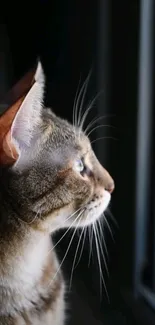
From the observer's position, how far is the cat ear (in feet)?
2.64

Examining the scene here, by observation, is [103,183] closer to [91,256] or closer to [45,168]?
[45,168]

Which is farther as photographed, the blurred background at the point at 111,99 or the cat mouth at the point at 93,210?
the blurred background at the point at 111,99

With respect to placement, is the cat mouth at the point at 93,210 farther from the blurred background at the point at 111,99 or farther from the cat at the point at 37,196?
the blurred background at the point at 111,99

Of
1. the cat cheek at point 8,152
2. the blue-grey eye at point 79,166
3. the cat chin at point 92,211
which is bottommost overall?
the cat chin at point 92,211

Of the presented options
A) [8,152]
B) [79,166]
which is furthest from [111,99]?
[8,152]

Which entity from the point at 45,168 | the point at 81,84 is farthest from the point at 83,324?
the point at 81,84

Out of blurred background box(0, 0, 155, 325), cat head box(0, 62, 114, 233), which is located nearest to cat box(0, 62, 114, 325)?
cat head box(0, 62, 114, 233)

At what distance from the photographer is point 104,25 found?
1158mm

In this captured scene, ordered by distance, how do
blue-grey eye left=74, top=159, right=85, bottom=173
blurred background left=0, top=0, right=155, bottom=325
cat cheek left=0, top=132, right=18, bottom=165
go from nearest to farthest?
cat cheek left=0, top=132, right=18, bottom=165 → blue-grey eye left=74, top=159, right=85, bottom=173 → blurred background left=0, top=0, right=155, bottom=325

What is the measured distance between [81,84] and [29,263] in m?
0.48

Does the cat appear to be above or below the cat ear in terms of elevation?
below

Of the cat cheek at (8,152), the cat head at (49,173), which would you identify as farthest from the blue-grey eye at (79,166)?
the cat cheek at (8,152)

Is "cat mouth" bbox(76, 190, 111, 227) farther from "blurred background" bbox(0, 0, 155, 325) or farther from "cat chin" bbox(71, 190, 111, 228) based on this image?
"blurred background" bbox(0, 0, 155, 325)

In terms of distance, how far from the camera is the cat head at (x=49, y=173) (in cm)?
86
